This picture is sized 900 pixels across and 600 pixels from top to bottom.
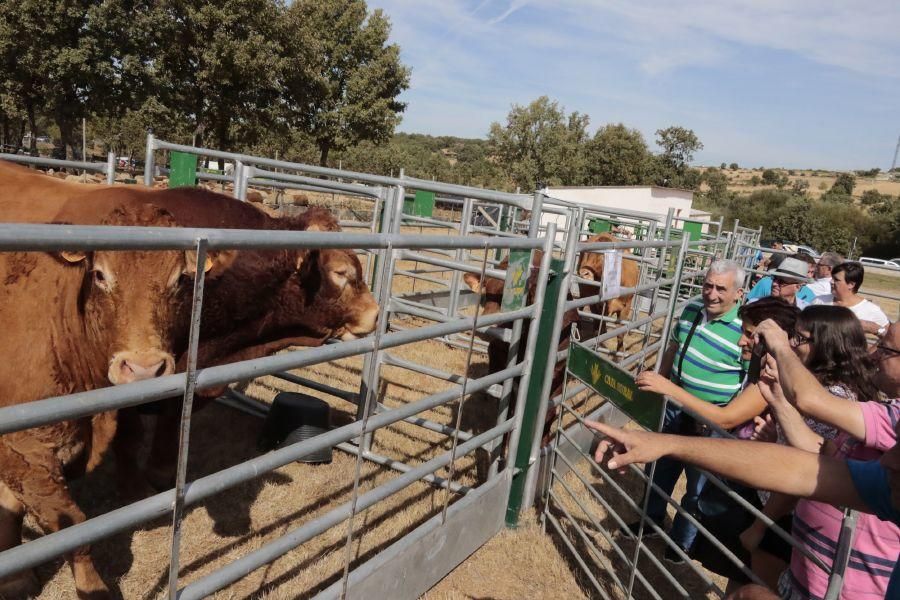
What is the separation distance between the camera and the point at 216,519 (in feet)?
11.3

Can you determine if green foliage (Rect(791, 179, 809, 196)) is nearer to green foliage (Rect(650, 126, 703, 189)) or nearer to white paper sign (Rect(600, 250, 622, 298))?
green foliage (Rect(650, 126, 703, 189))

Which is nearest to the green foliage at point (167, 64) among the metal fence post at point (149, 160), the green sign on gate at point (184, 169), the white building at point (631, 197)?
the white building at point (631, 197)

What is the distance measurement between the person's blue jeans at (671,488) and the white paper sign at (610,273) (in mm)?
934

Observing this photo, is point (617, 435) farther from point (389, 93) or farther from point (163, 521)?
point (389, 93)

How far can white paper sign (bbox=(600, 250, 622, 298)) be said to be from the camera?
162 inches

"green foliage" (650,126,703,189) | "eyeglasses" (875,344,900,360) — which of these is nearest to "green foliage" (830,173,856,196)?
"green foliage" (650,126,703,189)

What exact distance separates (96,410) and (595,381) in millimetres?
2468

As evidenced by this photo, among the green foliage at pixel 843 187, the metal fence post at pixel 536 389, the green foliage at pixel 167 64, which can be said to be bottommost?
the metal fence post at pixel 536 389

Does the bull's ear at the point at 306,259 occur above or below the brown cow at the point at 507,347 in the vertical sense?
above

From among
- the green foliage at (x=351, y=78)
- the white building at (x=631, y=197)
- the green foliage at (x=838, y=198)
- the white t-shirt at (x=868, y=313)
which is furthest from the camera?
the green foliage at (x=838, y=198)

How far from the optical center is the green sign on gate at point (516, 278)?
3350mm

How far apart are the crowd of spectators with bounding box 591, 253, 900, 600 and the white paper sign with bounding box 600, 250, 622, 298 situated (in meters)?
0.65

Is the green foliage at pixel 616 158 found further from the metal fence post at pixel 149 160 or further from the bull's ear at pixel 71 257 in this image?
the bull's ear at pixel 71 257

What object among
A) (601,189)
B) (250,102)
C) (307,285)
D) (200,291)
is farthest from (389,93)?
(200,291)
